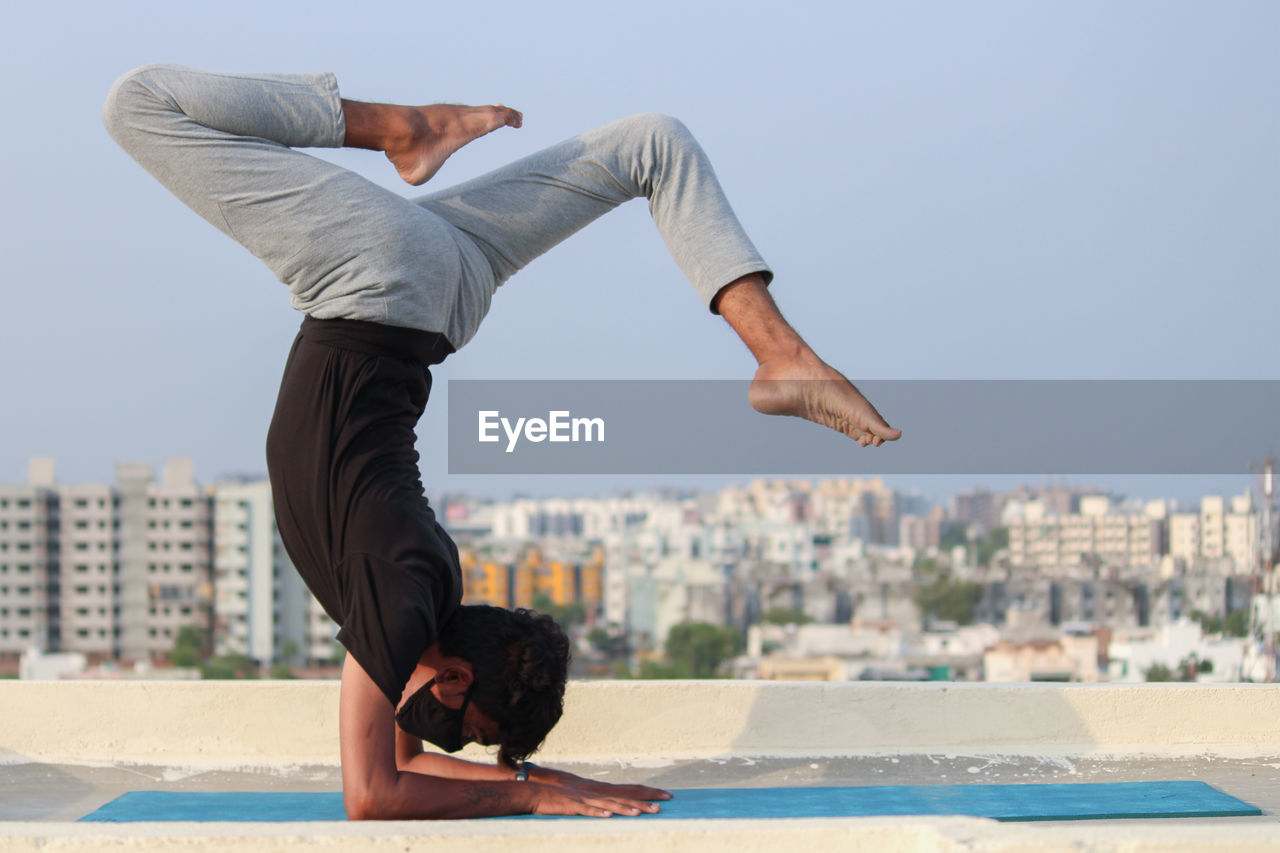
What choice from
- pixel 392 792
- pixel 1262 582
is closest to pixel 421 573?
pixel 392 792

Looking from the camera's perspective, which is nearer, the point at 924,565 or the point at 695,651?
the point at 695,651

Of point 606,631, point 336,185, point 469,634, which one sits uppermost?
point 336,185

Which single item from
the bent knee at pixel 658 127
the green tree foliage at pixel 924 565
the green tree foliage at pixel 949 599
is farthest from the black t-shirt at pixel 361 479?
the green tree foliage at pixel 924 565

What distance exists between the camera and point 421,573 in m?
2.53

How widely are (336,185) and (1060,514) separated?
96.1 metres

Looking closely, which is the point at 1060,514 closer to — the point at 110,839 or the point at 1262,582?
the point at 1262,582

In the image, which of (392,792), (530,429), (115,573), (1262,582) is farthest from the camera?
(115,573)

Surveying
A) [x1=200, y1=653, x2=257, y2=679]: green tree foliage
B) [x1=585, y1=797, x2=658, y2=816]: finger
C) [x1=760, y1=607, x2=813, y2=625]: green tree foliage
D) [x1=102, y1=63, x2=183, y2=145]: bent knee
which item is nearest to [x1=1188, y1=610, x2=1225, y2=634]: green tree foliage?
[x1=760, y1=607, x2=813, y2=625]: green tree foliage

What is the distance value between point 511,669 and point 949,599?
8581 cm

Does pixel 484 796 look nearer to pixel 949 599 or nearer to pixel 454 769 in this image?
pixel 454 769

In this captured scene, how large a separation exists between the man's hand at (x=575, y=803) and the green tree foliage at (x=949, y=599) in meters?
83.7

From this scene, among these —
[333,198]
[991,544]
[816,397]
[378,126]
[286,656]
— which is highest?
[378,126]

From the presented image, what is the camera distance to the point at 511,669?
8.42 feet

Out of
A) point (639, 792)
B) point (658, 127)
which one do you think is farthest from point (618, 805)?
point (658, 127)
